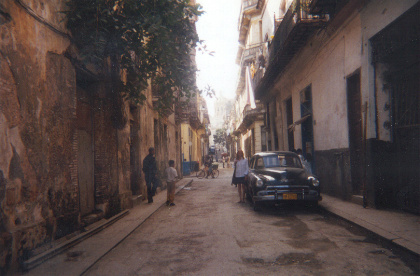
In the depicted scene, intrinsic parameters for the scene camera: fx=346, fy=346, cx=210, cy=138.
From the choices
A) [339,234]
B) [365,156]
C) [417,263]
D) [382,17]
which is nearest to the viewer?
[417,263]

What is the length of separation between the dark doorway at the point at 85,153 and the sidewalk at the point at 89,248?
698 millimetres

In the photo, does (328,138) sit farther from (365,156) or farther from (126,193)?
(126,193)

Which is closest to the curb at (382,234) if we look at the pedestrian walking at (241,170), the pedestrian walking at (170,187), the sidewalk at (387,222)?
the sidewalk at (387,222)

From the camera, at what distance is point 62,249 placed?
17.1 feet

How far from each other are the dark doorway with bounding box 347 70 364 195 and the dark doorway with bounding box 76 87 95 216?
266 inches

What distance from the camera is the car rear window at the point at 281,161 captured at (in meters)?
9.66

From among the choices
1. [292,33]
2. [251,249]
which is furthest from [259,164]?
[251,249]

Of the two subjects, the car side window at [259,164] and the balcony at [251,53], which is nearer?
the car side window at [259,164]

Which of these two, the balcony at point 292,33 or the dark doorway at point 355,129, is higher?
the balcony at point 292,33

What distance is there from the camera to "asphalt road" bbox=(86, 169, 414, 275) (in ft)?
13.6

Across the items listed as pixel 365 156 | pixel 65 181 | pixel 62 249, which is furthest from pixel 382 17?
pixel 62 249

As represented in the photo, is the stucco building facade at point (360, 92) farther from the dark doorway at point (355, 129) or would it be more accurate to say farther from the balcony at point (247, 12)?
the balcony at point (247, 12)

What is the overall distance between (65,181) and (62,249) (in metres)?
1.22

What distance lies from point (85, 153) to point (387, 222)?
635cm
